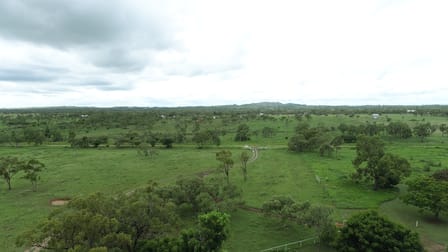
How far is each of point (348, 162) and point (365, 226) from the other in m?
42.4

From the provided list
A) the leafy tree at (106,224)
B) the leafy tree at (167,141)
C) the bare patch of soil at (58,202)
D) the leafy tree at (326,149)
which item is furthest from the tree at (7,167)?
the leafy tree at (326,149)

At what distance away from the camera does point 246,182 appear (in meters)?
49.8

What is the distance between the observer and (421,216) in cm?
3447

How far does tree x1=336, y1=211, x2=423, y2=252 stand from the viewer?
78.9 ft

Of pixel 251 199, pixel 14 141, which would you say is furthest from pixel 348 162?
pixel 14 141

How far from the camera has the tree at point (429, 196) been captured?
32.0 metres

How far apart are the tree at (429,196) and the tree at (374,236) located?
10.6m

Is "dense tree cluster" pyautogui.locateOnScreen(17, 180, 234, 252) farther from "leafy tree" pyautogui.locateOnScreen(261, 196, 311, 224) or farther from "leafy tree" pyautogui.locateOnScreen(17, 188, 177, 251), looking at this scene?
"leafy tree" pyautogui.locateOnScreen(261, 196, 311, 224)

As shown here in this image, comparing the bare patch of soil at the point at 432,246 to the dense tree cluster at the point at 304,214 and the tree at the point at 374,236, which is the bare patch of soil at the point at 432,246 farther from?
the dense tree cluster at the point at 304,214

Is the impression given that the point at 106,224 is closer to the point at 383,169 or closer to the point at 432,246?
the point at 432,246

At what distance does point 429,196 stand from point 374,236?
47.5 feet

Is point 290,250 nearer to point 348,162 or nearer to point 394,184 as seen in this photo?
point 394,184

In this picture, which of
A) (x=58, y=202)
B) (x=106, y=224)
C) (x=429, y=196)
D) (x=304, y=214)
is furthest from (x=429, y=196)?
(x=58, y=202)

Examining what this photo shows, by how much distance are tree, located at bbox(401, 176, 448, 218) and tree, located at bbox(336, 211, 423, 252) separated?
417 inches
